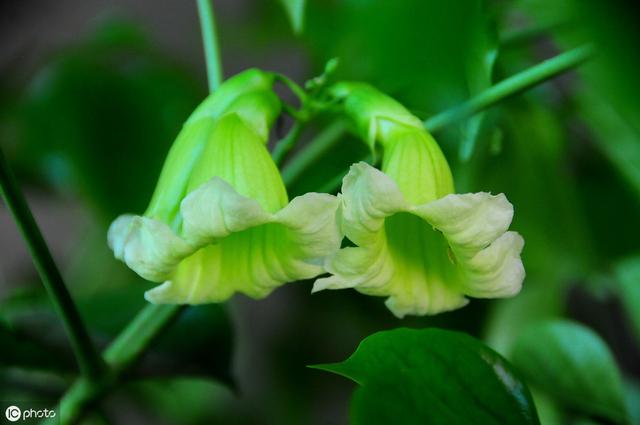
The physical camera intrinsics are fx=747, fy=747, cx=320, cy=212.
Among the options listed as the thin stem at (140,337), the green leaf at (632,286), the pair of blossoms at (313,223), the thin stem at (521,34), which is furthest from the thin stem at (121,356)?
the green leaf at (632,286)

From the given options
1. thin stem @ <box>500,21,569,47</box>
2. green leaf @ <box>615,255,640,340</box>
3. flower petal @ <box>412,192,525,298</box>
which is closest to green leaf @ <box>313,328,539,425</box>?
flower petal @ <box>412,192,525,298</box>

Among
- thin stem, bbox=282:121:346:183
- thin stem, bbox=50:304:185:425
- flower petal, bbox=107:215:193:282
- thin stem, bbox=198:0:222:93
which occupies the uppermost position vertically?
thin stem, bbox=198:0:222:93

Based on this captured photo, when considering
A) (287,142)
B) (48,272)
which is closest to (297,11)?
(287,142)

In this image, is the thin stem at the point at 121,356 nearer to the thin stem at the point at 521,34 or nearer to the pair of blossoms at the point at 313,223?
the pair of blossoms at the point at 313,223

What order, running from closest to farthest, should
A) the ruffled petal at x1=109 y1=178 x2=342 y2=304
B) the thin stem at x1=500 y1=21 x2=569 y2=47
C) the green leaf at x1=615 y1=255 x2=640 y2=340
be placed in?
the ruffled petal at x1=109 y1=178 x2=342 y2=304
the thin stem at x1=500 y1=21 x2=569 y2=47
the green leaf at x1=615 y1=255 x2=640 y2=340

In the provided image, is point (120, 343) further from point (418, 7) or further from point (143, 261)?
point (418, 7)

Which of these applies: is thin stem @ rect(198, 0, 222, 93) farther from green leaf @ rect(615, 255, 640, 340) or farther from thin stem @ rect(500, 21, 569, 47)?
green leaf @ rect(615, 255, 640, 340)

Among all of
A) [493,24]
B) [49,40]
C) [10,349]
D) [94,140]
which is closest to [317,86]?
[493,24]
